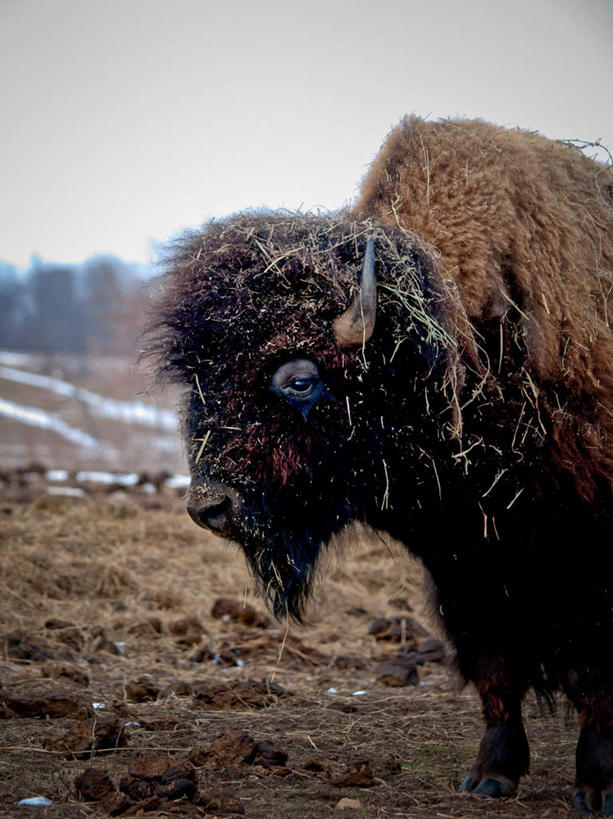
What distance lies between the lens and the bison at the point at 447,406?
3.24 metres

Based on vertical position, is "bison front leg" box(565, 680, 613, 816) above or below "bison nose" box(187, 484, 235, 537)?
below

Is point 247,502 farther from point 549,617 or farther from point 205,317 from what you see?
point 549,617

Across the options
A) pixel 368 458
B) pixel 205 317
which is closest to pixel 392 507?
pixel 368 458

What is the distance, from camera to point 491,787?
338cm

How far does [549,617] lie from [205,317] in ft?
6.26

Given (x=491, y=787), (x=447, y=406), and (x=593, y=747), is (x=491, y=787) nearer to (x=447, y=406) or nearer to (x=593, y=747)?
(x=593, y=747)

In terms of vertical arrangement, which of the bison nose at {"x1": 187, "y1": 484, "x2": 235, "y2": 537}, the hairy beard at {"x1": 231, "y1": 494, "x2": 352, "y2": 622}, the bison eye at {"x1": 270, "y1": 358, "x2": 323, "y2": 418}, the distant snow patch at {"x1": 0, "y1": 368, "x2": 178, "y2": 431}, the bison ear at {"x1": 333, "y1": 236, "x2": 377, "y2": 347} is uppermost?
the distant snow patch at {"x1": 0, "y1": 368, "x2": 178, "y2": 431}

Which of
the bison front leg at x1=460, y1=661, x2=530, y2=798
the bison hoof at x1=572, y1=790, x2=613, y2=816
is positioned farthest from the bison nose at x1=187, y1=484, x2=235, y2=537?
the bison hoof at x1=572, y1=790, x2=613, y2=816

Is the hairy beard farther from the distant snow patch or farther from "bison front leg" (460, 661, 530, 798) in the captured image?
the distant snow patch

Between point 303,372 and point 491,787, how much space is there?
1.94 m

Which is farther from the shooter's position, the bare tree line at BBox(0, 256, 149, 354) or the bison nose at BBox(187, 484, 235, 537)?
the bare tree line at BBox(0, 256, 149, 354)

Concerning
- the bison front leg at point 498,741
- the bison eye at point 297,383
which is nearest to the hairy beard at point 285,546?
the bison eye at point 297,383

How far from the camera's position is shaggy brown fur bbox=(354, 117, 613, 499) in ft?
10.8

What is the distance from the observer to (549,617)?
331 cm
